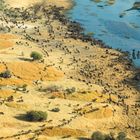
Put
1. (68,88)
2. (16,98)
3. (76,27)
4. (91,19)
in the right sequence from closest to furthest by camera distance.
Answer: (16,98) → (68,88) → (76,27) → (91,19)

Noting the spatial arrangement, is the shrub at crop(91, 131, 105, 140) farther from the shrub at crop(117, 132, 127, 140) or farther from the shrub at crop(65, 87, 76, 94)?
the shrub at crop(65, 87, 76, 94)

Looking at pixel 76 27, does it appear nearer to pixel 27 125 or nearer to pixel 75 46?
pixel 75 46

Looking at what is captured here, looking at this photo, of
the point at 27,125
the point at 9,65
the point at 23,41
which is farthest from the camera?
the point at 23,41

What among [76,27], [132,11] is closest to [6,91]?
[76,27]

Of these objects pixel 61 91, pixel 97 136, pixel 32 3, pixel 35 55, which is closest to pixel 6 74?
pixel 61 91

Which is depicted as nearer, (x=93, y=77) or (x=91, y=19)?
(x=93, y=77)

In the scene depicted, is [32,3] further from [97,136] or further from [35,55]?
[97,136]
